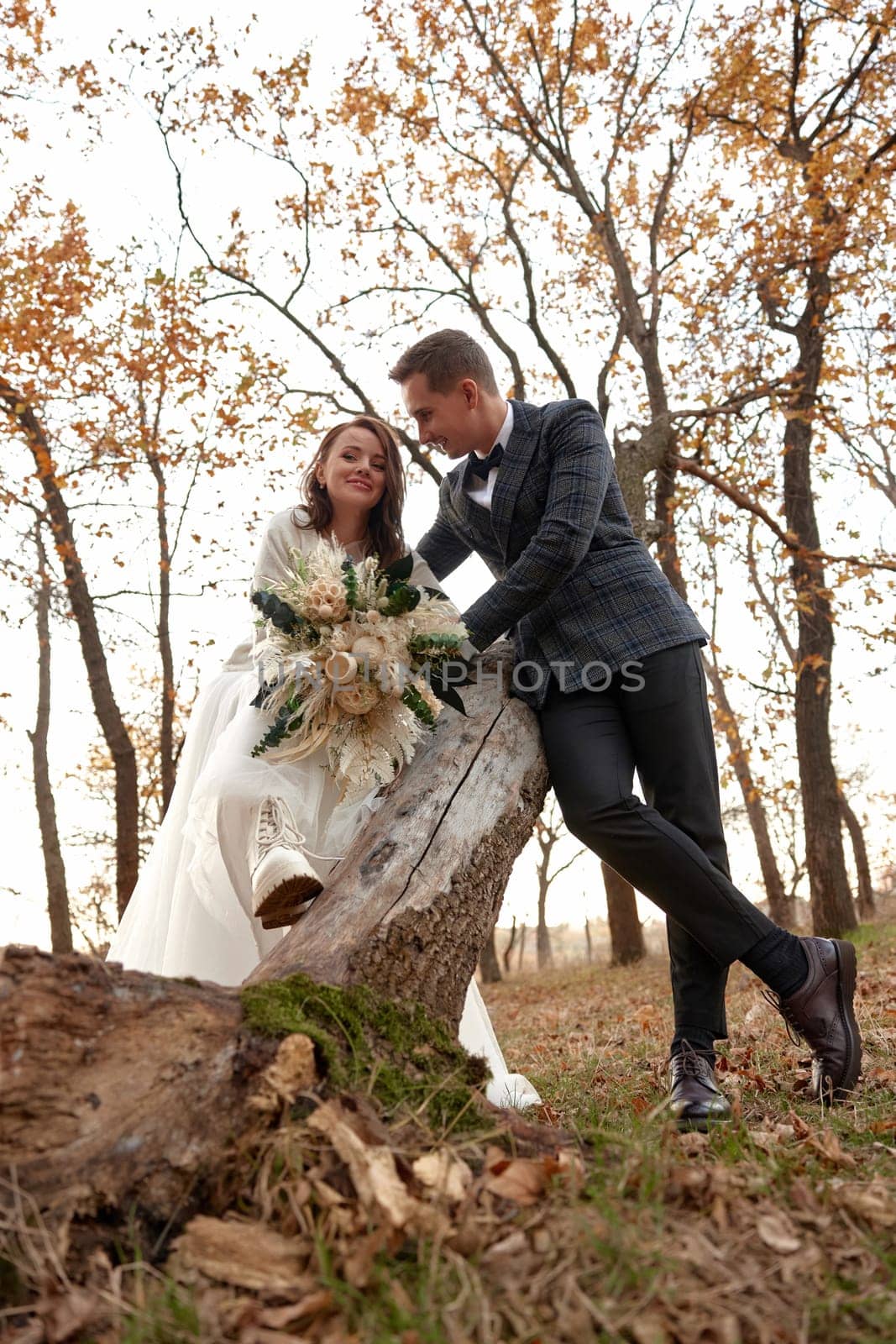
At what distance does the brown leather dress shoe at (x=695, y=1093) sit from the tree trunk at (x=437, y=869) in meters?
0.82

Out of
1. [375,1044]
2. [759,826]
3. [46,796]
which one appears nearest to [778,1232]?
[375,1044]

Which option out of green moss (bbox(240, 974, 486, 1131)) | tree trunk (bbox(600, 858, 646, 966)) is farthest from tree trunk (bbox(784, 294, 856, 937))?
green moss (bbox(240, 974, 486, 1131))

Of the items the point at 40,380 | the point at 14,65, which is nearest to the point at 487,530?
the point at 40,380

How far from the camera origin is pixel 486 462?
12.5 ft

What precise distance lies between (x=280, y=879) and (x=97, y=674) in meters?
8.21

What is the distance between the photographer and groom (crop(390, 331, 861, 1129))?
320 centimetres

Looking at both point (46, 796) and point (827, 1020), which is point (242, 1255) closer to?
point (827, 1020)

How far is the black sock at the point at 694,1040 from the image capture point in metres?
3.21

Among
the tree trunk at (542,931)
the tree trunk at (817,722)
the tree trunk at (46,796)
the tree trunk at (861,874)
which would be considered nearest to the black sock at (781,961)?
the tree trunk at (817,722)

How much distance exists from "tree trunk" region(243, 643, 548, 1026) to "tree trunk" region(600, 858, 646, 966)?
9.46 metres

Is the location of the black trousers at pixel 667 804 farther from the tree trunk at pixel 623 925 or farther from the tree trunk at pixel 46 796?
the tree trunk at pixel 46 796

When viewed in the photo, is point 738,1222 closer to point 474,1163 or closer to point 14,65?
point 474,1163

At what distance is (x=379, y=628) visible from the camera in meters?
3.11

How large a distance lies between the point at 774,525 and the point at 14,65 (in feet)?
33.0
